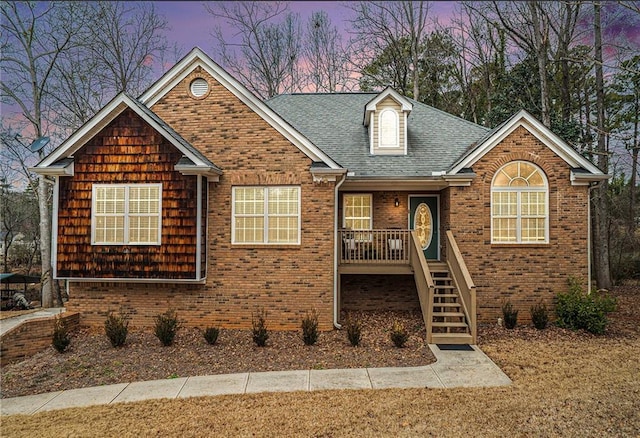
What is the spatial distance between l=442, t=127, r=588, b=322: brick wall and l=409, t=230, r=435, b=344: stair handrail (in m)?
1.28

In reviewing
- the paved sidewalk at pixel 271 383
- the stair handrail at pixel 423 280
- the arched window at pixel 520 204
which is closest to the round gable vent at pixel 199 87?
the stair handrail at pixel 423 280

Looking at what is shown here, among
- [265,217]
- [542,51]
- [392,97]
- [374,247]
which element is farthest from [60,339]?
[542,51]

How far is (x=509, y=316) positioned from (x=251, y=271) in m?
6.83

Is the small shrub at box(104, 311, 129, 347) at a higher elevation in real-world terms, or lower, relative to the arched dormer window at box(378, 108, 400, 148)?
lower

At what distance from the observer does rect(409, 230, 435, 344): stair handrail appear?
867 centimetres

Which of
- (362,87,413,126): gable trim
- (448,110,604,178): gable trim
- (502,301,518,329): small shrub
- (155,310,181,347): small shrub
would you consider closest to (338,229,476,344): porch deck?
(502,301,518,329): small shrub

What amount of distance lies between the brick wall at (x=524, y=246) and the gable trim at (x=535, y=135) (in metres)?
0.14

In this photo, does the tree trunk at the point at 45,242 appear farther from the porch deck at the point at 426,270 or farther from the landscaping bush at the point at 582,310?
the landscaping bush at the point at 582,310

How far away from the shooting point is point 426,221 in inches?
469

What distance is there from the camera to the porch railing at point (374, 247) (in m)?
10.6

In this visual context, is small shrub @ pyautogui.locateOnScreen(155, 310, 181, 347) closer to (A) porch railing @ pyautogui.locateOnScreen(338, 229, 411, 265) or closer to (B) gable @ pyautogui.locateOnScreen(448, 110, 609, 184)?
(A) porch railing @ pyautogui.locateOnScreen(338, 229, 411, 265)

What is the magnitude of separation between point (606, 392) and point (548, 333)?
3537 millimetres

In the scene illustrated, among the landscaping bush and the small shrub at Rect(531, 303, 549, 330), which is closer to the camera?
the landscaping bush

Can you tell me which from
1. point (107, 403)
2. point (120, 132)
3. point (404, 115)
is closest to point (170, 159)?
point (120, 132)
